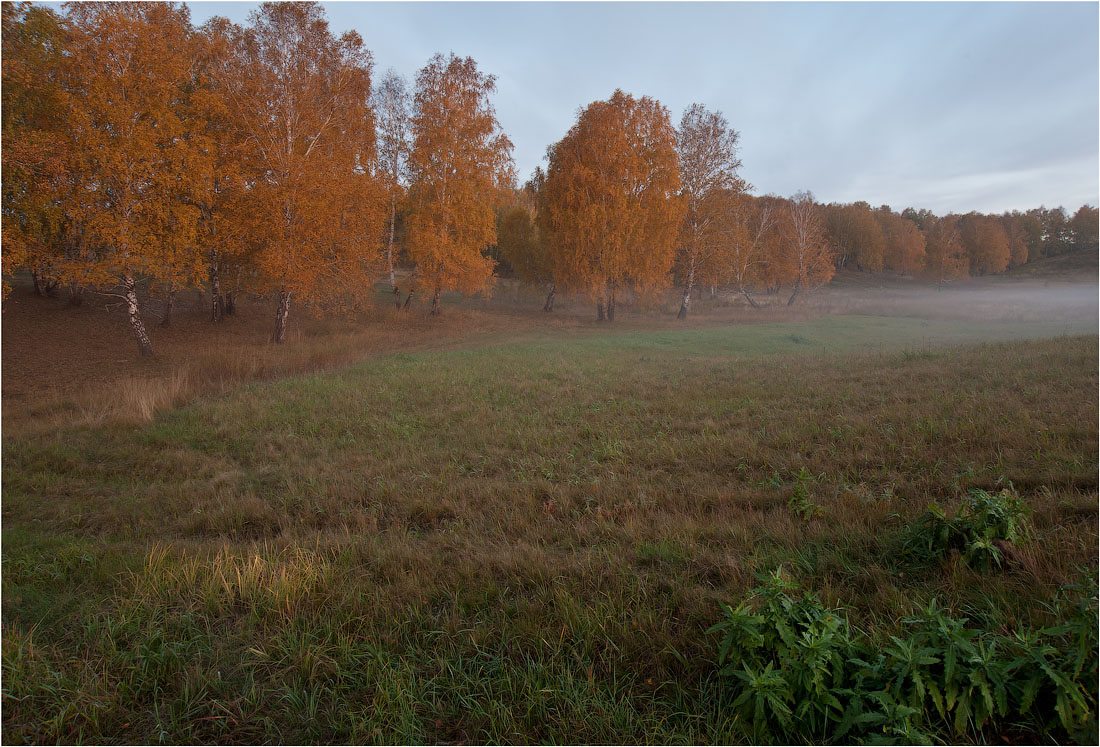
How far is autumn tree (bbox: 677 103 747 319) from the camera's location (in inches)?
1291

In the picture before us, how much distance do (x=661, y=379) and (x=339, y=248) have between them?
16.2m

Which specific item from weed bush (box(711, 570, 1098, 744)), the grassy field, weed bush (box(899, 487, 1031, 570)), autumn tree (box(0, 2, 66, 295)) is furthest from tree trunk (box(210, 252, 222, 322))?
weed bush (box(899, 487, 1031, 570))

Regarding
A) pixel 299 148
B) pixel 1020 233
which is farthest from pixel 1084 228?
pixel 299 148

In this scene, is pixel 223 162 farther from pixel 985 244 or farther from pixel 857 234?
pixel 985 244

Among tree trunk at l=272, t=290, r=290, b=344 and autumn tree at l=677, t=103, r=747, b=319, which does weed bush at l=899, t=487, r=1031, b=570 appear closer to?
tree trunk at l=272, t=290, r=290, b=344

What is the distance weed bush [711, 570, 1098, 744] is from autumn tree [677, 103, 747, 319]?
3268 centimetres

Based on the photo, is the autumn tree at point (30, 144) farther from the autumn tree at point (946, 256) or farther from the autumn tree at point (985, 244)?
the autumn tree at point (985, 244)

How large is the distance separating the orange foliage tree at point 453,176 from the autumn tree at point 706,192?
12.8 metres

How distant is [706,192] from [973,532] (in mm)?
34294

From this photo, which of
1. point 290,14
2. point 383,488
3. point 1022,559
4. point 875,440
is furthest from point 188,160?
point 1022,559

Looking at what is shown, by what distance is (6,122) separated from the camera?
51.1 ft

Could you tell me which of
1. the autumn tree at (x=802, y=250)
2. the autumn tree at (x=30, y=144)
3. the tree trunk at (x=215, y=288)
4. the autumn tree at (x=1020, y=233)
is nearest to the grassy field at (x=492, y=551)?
the autumn tree at (x=30, y=144)

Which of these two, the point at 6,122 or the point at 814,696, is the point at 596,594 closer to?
the point at 814,696

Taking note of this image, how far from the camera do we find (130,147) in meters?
15.2
